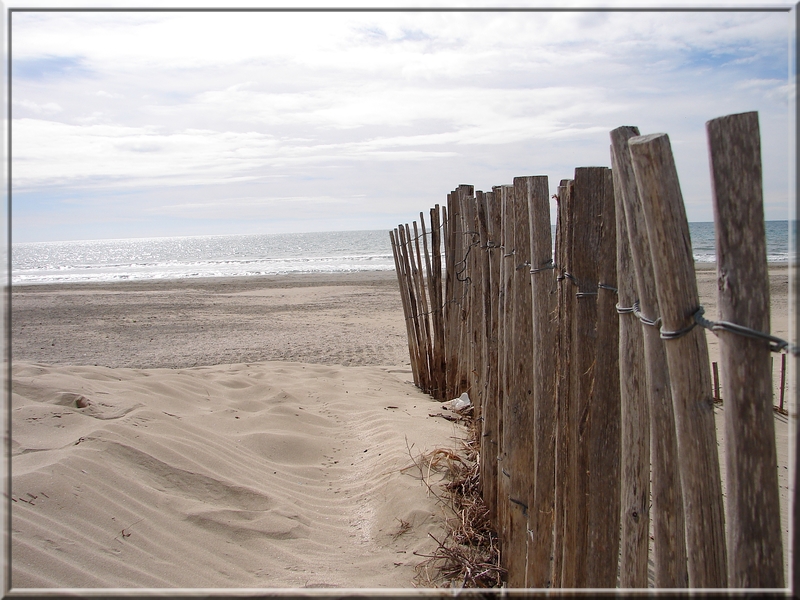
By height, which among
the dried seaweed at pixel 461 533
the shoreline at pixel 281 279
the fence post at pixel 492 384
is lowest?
the dried seaweed at pixel 461 533

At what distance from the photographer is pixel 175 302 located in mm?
15289

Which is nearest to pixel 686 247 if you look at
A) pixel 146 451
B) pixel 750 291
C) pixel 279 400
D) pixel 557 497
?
pixel 750 291

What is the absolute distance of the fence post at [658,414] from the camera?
145 cm

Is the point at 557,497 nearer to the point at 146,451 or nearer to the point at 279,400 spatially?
the point at 146,451

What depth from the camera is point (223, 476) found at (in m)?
3.50

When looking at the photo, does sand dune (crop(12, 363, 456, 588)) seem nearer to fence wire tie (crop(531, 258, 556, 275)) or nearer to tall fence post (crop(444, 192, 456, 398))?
tall fence post (crop(444, 192, 456, 398))

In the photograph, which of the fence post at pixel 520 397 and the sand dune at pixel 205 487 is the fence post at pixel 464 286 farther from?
the fence post at pixel 520 397

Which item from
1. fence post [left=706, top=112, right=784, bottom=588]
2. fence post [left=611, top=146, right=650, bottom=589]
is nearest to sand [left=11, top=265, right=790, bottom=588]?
fence post [left=611, top=146, right=650, bottom=589]

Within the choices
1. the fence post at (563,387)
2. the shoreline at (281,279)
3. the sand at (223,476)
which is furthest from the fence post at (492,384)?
the shoreline at (281,279)

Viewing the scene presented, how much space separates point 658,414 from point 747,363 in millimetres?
393

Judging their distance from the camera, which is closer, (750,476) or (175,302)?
(750,476)

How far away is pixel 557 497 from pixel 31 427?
3254 millimetres

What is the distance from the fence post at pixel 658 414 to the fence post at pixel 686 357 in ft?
0.48

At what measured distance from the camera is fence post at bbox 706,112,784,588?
110cm
